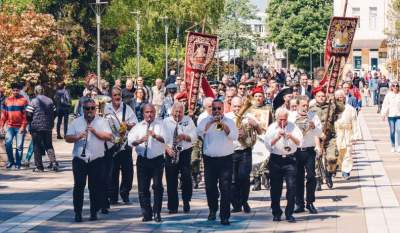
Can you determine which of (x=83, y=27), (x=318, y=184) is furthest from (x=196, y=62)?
(x=83, y=27)

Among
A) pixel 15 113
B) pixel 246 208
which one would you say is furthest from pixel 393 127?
pixel 246 208

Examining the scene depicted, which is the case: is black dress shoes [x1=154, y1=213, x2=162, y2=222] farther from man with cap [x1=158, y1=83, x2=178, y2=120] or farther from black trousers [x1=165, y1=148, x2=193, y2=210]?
man with cap [x1=158, y1=83, x2=178, y2=120]

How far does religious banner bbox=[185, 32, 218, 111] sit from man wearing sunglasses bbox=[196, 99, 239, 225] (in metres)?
3.71

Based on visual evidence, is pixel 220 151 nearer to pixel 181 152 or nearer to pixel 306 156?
pixel 181 152

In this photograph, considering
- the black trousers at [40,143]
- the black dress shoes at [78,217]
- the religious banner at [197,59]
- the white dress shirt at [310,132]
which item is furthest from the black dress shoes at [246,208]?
the black trousers at [40,143]

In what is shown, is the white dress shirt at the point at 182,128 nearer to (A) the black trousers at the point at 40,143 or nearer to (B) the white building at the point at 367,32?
(A) the black trousers at the point at 40,143

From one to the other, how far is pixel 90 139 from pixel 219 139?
1828 mm

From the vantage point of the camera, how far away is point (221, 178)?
12211mm

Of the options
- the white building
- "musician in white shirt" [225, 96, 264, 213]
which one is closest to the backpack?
"musician in white shirt" [225, 96, 264, 213]

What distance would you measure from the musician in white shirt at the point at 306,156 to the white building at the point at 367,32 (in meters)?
71.1

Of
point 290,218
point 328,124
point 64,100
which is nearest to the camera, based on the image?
point 290,218

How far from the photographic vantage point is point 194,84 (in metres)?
15.9

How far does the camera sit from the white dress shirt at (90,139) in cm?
1242

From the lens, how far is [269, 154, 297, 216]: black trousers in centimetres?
1229
